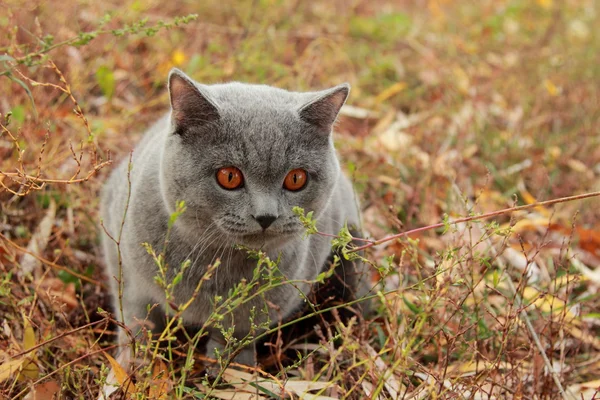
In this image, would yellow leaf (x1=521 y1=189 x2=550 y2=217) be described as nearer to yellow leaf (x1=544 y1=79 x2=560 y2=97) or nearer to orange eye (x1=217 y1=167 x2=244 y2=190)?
yellow leaf (x1=544 y1=79 x2=560 y2=97)

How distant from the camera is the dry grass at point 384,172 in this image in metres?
1.79

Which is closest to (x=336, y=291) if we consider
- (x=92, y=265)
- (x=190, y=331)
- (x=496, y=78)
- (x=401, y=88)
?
(x=190, y=331)

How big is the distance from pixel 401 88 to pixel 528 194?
1188mm

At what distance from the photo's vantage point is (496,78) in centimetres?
425

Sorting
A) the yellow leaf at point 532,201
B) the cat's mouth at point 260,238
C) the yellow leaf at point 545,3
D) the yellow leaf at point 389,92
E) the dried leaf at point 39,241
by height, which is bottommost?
the yellow leaf at point 532,201

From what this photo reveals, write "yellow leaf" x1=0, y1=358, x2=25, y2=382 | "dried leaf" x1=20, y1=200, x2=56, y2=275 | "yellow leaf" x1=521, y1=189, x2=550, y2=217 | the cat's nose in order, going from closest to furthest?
the cat's nose → "yellow leaf" x1=0, y1=358, x2=25, y2=382 → "dried leaf" x1=20, y1=200, x2=56, y2=275 → "yellow leaf" x1=521, y1=189, x2=550, y2=217

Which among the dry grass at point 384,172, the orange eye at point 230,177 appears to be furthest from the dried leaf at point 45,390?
the orange eye at point 230,177

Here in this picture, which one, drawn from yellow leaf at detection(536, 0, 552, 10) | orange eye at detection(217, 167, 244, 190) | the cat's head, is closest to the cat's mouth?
the cat's head

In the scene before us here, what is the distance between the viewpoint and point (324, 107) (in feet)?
6.03

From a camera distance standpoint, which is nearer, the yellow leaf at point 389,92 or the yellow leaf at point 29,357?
the yellow leaf at point 29,357

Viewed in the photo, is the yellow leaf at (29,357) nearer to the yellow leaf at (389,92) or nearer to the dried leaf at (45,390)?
the dried leaf at (45,390)

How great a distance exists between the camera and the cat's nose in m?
1.67

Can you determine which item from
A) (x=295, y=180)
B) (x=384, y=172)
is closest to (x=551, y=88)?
(x=384, y=172)

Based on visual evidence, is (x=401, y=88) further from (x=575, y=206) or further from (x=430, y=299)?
(x=430, y=299)
